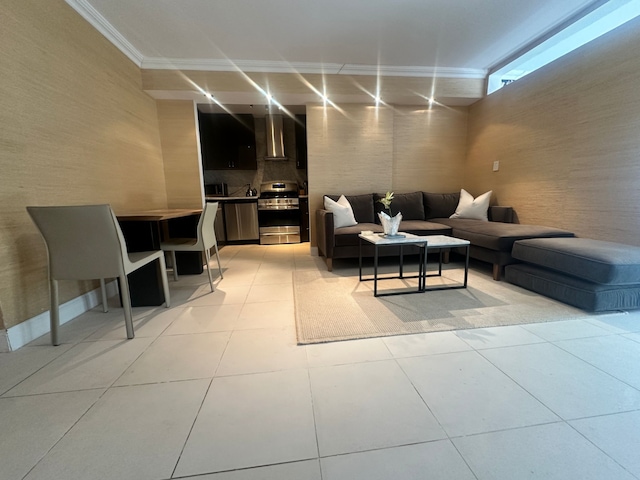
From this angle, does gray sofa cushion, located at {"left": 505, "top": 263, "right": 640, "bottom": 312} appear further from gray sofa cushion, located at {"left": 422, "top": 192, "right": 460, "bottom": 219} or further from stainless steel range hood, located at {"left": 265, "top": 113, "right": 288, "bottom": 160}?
stainless steel range hood, located at {"left": 265, "top": 113, "right": 288, "bottom": 160}

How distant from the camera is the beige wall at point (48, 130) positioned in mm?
1580

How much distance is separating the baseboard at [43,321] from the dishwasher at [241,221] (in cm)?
256

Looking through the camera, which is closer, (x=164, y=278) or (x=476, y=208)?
(x=164, y=278)

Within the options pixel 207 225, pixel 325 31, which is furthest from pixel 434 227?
pixel 207 225

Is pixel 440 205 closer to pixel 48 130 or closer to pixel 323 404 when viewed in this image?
pixel 323 404

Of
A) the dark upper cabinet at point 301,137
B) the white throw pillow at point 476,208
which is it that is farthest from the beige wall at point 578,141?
the dark upper cabinet at point 301,137

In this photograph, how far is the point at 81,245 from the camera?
1587mm

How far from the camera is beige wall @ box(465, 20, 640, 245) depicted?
7.06 ft

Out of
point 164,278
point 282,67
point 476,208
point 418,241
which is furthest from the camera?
point 476,208

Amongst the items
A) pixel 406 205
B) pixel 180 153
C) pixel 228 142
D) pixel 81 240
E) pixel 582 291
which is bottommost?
pixel 582 291

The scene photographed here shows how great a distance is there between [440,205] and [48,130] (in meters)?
4.22

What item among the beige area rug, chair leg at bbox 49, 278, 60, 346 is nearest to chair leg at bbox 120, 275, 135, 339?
chair leg at bbox 49, 278, 60, 346

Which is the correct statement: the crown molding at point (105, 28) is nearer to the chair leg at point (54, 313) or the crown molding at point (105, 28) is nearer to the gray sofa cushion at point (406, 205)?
the chair leg at point (54, 313)

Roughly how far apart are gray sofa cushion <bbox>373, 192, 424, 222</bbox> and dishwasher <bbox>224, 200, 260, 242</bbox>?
7.30 feet
